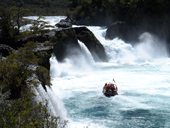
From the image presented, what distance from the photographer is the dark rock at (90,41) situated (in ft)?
177

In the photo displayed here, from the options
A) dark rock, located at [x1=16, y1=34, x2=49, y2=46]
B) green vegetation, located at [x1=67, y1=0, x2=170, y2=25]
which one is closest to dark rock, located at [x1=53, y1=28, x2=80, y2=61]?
dark rock, located at [x1=16, y1=34, x2=49, y2=46]

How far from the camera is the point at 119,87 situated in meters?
41.0

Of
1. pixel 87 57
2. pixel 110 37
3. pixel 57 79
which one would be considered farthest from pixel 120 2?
pixel 57 79

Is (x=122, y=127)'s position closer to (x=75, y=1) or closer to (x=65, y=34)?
(x=65, y=34)

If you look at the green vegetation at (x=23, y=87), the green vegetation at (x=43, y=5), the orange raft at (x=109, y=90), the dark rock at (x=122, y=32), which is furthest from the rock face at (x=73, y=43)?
the green vegetation at (x=43, y=5)

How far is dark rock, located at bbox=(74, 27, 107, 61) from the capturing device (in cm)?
5403

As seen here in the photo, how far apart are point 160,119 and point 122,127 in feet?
11.7

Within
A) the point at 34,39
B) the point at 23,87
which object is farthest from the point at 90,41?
the point at 23,87

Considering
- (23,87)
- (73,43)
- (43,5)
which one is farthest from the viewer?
(43,5)

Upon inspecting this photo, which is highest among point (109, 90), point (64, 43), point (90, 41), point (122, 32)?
point (64, 43)

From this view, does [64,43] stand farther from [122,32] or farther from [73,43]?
[122,32]

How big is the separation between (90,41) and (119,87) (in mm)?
14844

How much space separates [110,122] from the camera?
30.6m

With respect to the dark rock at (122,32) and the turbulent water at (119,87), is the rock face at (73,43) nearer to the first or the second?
the turbulent water at (119,87)
